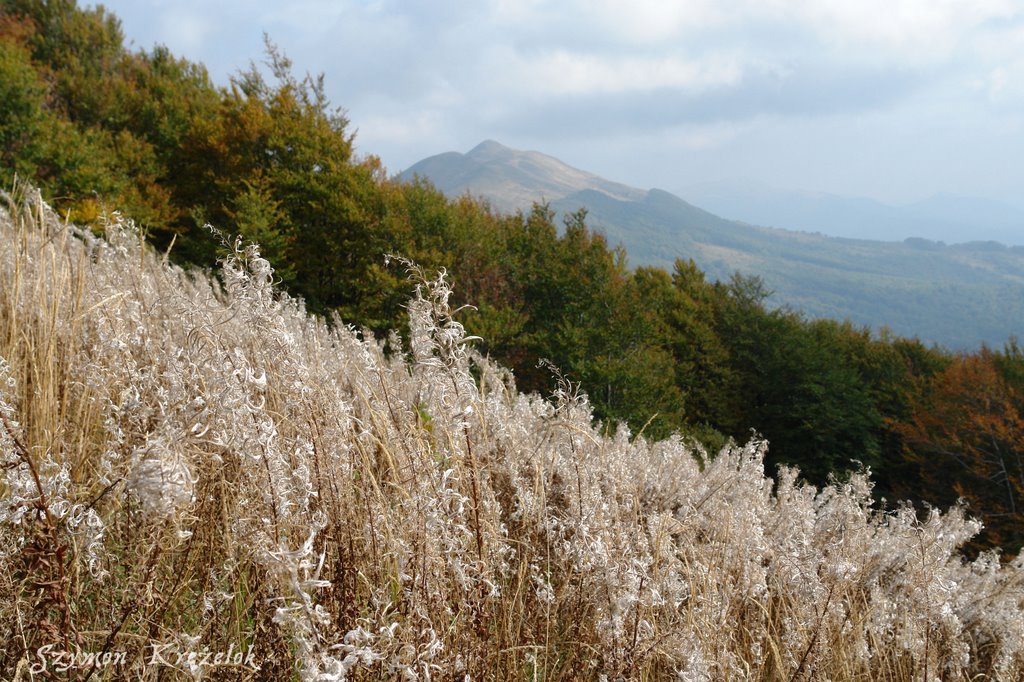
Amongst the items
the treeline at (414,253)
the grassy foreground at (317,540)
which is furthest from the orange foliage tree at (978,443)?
the grassy foreground at (317,540)

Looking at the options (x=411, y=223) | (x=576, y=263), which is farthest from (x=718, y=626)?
(x=576, y=263)

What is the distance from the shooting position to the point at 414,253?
24.5 meters

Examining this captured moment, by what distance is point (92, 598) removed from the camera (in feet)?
5.59

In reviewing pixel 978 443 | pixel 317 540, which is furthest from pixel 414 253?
pixel 978 443

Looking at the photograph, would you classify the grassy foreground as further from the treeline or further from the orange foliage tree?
the orange foliage tree

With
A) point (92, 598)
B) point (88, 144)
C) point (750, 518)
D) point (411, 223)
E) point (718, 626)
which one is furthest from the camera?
point (411, 223)

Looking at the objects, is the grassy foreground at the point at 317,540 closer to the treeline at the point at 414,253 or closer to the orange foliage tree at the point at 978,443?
the treeline at the point at 414,253

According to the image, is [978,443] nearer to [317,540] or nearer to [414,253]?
[414,253]

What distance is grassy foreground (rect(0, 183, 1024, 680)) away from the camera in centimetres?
119

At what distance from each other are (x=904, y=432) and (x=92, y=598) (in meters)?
37.4

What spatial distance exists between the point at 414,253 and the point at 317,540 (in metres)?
23.6

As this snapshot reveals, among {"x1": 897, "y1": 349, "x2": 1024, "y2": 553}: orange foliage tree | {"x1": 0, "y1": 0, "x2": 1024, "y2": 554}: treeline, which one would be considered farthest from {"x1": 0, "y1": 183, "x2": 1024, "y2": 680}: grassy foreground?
{"x1": 897, "y1": 349, "x2": 1024, "y2": 553}: orange foliage tree

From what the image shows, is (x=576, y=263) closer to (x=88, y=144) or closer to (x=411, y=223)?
(x=411, y=223)

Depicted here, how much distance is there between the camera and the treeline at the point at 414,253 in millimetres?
22828
